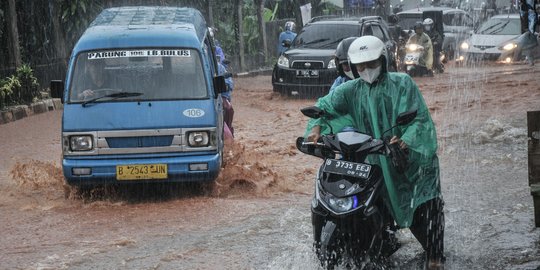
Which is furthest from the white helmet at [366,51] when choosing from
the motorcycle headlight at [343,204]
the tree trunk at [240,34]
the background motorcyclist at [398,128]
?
the tree trunk at [240,34]

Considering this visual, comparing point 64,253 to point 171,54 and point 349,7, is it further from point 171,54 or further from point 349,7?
point 349,7

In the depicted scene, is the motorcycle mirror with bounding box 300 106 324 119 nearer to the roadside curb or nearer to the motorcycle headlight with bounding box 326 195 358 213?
the motorcycle headlight with bounding box 326 195 358 213

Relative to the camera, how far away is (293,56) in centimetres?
1997

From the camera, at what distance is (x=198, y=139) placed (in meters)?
9.33

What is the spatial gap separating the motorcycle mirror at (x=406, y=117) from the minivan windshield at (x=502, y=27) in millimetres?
23920

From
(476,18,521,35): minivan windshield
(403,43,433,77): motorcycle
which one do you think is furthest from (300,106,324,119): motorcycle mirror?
(476,18,521,35): minivan windshield

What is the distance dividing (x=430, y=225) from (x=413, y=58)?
1912cm

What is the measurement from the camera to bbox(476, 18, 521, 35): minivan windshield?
28225mm

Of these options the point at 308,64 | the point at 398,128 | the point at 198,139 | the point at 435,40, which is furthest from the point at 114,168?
the point at 435,40

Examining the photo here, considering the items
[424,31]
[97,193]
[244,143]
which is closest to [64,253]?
[97,193]

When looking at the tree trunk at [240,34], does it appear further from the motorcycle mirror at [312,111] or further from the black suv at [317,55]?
the motorcycle mirror at [312,111]

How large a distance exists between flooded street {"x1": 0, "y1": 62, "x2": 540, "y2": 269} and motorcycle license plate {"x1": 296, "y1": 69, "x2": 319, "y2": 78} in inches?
176

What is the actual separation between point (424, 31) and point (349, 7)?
12.6 metres

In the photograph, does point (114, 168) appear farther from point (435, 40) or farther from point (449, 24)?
point (449, 24)
